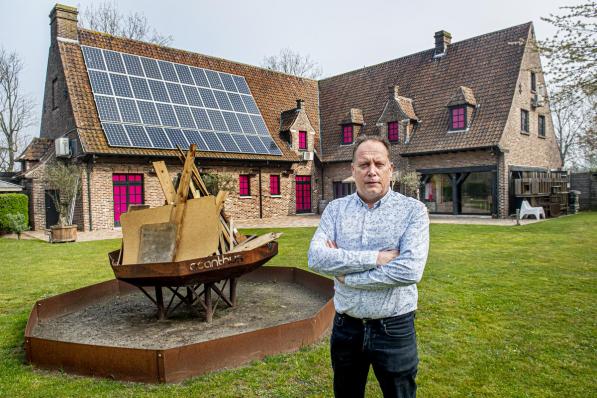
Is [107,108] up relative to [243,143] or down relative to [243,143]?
up

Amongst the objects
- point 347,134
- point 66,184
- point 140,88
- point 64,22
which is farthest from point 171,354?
point 347,134

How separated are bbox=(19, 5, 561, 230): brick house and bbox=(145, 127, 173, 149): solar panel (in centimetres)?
7

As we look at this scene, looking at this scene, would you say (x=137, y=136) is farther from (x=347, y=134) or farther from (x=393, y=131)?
(x=393, y=131)

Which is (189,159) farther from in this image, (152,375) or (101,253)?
(101,253)

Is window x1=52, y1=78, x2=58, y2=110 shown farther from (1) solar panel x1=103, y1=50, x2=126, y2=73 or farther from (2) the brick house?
(1) solar panel x1=103, y1=50, x2=126, y2=73

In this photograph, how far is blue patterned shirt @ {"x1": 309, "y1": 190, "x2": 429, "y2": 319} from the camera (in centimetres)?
240

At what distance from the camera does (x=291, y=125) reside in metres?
25.1

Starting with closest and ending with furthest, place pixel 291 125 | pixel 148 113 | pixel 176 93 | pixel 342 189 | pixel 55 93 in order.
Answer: pixel 148 113, pixel 55 93, pixel 176 93, pixel 291 125, pixel 342 189

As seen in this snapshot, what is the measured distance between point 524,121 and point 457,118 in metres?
3.81

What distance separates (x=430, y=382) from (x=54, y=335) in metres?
4.51

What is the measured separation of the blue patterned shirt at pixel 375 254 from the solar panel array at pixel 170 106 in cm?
1802

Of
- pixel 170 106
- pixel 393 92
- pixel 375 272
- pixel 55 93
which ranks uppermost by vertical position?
pixel 393 92

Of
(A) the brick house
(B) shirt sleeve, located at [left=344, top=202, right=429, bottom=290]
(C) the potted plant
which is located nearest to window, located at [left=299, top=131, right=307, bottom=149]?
(A) the brick house

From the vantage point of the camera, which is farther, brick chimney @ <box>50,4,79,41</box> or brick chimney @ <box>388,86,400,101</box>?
brick chimney @ <box>388,86,400,101</box>
